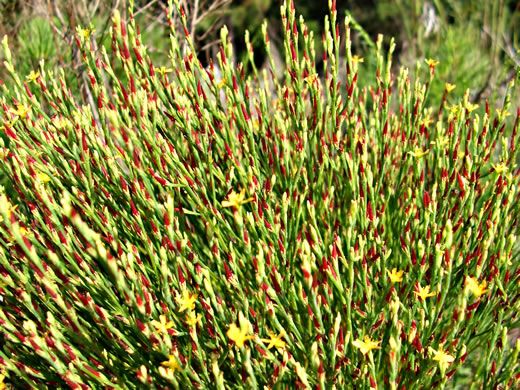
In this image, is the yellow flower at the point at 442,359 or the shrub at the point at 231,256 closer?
the yellow flower at the point at 442,359

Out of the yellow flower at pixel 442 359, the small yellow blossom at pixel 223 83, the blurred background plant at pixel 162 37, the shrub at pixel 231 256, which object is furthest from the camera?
the blurred background plant at pixel 162 37

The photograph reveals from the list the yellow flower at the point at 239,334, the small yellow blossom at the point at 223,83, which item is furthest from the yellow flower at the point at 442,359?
the small yellow blossom at the point at 223,83

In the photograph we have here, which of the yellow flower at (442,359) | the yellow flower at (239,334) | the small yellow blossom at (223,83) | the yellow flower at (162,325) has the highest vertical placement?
the small yellow blossom at (223,83)

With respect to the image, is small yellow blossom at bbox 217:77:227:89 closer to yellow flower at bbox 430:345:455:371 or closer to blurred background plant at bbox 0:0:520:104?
blurred background plant at bbox 0:0:520:104

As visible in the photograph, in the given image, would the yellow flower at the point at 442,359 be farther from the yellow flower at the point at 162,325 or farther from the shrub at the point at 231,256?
the yellow flower at the point at 162,325

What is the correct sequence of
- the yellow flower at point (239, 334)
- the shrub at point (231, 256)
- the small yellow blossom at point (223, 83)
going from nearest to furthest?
the yellow flower at point (239, 334)
the shrub at point (231, 256)
the small yellow blossom at point (223, 83)

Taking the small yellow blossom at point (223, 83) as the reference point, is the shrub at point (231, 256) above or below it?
below

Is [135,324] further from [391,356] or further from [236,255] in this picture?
[391,356]

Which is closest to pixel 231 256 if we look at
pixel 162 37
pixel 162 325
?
pixel 162 325
